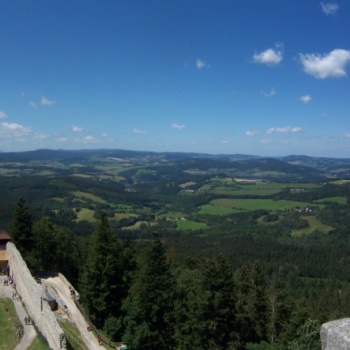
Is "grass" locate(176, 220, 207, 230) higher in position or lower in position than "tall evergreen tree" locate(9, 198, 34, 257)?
lower

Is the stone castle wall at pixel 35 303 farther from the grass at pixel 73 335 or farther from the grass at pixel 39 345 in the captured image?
the grass at pixel 73 335

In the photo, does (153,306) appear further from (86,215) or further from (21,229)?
(86,215)

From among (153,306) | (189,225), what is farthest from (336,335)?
(189,225)

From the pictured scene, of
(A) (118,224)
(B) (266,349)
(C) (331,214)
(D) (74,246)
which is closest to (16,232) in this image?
(D) (74,246)

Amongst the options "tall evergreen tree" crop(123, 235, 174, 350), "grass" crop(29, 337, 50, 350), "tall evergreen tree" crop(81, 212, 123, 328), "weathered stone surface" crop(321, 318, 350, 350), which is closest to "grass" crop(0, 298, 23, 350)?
"grass" crop(29, 337, 50, 350)

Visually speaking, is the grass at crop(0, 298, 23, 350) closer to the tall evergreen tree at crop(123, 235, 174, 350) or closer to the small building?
the small building

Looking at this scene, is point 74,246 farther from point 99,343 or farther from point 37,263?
point 99,343
